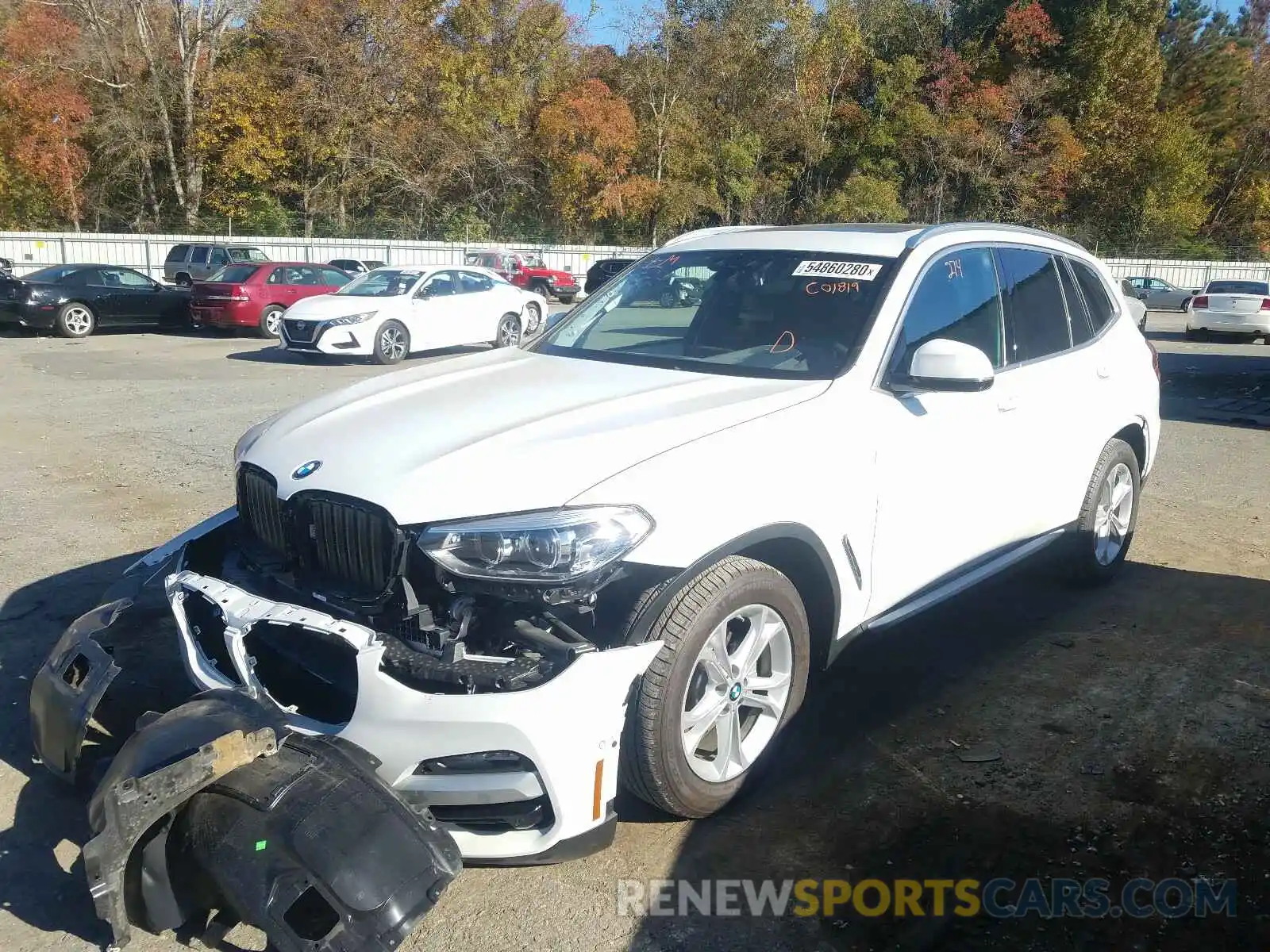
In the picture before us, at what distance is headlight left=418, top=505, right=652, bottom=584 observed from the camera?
280 cm

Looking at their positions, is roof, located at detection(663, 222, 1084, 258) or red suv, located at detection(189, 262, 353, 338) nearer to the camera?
roof, located at detection(663, 222, 1084, 258)

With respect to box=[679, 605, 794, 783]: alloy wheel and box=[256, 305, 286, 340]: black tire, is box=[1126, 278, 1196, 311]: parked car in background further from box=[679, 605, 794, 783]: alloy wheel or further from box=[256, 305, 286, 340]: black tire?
box=[679, 605, 794, 783]: alloy wheel

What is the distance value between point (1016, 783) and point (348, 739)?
88.3 inches

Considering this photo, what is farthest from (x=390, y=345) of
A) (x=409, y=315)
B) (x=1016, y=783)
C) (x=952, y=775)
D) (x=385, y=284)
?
(x=1016, y=783)

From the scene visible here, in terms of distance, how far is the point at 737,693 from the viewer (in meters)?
3.25

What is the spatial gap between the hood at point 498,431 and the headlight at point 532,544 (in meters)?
0.05

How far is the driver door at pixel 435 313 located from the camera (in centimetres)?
1730

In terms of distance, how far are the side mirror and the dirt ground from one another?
0.97m

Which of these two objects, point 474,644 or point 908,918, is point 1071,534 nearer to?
point 908,918

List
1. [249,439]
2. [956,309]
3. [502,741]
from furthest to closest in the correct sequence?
[956,309]
[249,439]
[502,741]

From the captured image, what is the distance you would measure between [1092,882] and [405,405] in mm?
2652

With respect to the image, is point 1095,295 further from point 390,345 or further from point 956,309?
point 390,345

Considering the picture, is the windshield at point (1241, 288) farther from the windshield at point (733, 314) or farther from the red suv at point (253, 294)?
the windshield at point (733, 314)

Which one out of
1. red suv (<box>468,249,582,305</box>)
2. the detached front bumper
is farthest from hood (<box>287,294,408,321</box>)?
red suv (<box>468,249,582,305</box>)
